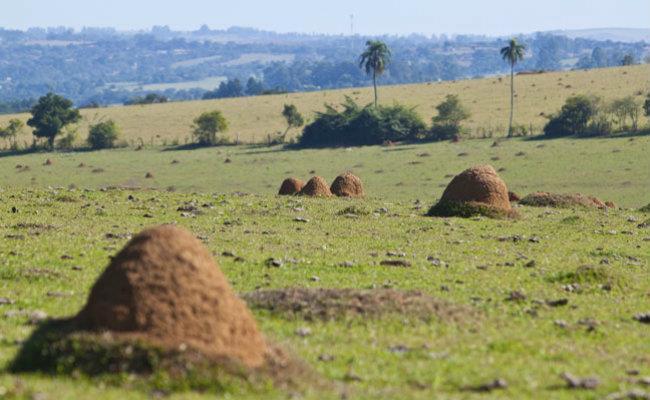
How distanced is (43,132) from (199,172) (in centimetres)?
3355

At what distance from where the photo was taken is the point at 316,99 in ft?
468

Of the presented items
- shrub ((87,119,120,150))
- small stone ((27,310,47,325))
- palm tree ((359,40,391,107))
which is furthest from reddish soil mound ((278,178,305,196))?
palm tree ((359,40,391,107))

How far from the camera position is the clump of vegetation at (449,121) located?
101750 millimetres

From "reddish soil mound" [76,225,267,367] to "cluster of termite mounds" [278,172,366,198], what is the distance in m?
31.7

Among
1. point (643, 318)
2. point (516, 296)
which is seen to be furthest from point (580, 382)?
point (516, 296)

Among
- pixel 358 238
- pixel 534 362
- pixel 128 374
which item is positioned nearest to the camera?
pixel 128 374

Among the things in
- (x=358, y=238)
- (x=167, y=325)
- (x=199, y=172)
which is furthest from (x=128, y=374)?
(x=199, y=172)

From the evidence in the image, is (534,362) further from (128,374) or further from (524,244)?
(524,244)

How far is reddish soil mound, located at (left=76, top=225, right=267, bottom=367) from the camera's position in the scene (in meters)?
12.0

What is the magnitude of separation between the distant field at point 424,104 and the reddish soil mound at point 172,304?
3621 inches

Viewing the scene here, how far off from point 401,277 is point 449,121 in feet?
278

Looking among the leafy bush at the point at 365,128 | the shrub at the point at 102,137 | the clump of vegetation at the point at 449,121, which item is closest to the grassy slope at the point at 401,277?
the clump of vegetation at the point at 449,121

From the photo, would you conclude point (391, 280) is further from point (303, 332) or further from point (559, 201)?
point (559, 201)

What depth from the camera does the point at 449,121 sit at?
106m
